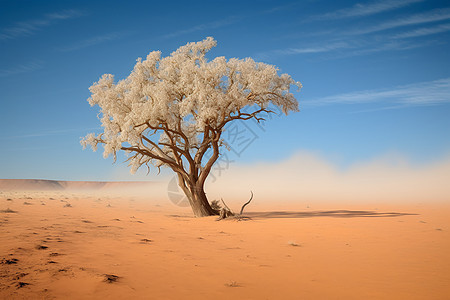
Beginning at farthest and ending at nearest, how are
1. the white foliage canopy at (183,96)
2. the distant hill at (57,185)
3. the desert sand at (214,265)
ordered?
the distant hill at (57,185), the white foliage canopy at (183,96), the desert sand at (214,265)

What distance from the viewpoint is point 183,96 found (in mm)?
20188

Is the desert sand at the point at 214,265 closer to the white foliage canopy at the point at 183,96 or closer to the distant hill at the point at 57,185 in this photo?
the white foliage canopy at the point at 183,96

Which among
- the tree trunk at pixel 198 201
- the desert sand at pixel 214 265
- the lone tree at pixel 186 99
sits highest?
the lone tree at pixel 186 99

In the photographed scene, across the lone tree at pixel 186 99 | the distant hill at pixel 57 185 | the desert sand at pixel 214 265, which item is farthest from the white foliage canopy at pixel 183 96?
the distant hill at pixel 57 185

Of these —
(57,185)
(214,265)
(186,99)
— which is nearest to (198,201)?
(186,99)

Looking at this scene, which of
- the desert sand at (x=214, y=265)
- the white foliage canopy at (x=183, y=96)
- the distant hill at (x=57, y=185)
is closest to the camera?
the desert sand at (x=214, y=265)

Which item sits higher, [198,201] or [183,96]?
[183,96]

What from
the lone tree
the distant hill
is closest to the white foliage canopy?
the lone tree

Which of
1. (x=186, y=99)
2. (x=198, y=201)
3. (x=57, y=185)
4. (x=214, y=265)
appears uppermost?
(x=186, y=99)

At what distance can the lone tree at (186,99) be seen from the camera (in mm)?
17734

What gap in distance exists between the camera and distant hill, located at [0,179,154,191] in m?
134

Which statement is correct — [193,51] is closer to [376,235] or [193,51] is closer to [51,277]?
[376,235]

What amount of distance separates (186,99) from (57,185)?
167 metres

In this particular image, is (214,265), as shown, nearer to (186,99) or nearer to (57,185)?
(186,99)
